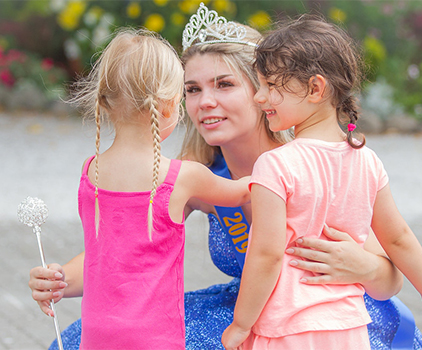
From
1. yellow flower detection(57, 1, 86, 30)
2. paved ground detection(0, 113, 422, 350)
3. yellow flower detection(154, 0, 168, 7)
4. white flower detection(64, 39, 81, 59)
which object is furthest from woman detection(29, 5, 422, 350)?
white flower detection(64, 39, 81, 59)

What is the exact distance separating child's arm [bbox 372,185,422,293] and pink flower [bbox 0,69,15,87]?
34.7ft

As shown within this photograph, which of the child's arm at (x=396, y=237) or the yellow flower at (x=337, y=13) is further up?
the yellow flower at (x=337, y=13)

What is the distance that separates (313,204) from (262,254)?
0.20m

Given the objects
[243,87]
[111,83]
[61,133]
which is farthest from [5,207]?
[111,83]

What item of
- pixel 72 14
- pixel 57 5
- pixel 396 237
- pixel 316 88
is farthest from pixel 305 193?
pixel 57 5

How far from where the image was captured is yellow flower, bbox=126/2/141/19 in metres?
10.3

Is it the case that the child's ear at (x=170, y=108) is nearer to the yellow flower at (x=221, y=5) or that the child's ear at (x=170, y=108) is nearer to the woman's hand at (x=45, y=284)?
the woman's hand at (x=45, y=284)

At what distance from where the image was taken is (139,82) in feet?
5.41

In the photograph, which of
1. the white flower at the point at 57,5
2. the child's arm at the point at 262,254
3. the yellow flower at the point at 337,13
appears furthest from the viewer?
the white flower at the point at 57,5

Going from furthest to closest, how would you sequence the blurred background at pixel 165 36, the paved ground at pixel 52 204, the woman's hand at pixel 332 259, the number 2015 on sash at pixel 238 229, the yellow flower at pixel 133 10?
1. the yellow flower at pixel 133 10
2. the blurred background at pixel 165 36
3. the paved ground at pixel 52 204
4. the number 2015 on sash at pixel 238 229
5. the woman's hand at pixel 332 259

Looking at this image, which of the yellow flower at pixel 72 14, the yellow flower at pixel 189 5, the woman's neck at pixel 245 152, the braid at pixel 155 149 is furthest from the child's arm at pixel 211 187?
the yellow flower at pixel 72 14

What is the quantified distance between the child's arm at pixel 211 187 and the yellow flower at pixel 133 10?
29.5ft

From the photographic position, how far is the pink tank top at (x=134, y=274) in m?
1.64

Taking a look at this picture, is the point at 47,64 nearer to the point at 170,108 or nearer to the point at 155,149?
the point at 170,108
